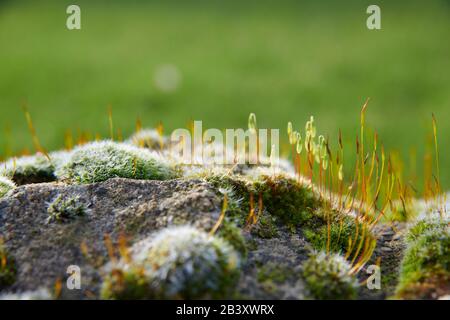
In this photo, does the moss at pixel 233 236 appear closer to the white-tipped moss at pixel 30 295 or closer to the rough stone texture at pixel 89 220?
the rough stone texture at pixel 89 220

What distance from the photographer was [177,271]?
3.09m

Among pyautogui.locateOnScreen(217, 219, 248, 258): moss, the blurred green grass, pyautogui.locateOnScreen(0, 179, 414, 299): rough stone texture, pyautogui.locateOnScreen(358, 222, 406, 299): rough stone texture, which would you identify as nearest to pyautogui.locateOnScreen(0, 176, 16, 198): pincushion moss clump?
pyautogui.locateOnScreen(0, 179, 414, 299): rough stone texture

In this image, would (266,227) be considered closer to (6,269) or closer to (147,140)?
(6,269)

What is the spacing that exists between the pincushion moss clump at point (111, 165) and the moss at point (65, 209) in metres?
0.44

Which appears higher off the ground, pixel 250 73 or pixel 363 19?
pixel 363 19

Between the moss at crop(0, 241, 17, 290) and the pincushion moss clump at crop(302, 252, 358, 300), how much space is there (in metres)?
2.03

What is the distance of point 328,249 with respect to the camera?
3.81 m

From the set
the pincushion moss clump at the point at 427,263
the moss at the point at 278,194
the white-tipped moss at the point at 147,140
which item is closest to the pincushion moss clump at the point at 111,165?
the moss at the point at 278,194

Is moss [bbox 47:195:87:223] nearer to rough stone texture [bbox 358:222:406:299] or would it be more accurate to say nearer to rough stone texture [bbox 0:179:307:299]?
rough stone texture [bbox 0:179:307:299]

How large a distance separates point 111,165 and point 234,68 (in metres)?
9.72

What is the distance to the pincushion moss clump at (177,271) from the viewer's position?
3100 millimetres
